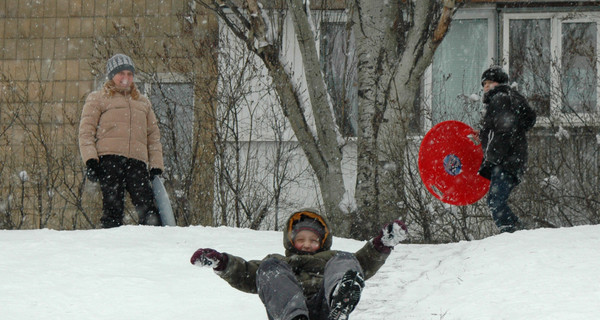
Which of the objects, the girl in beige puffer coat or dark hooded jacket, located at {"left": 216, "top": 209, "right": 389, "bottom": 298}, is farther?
the girl in beige puffer coat

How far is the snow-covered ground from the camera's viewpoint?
500 cm

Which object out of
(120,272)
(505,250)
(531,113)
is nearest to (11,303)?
(120,272)

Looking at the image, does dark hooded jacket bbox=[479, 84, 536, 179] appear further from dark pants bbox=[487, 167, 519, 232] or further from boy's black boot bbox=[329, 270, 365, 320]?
boy's black boot bbox=[329, 270, 365, 320]

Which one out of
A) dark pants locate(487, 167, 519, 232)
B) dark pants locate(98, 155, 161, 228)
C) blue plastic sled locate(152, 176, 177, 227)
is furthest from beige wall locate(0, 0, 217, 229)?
dark pants locate(487, 167, 519, 232)

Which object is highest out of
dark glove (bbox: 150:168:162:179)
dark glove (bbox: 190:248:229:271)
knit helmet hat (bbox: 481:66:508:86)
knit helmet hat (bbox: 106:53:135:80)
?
knit helmet hat (bbox: 106:53:135:80)

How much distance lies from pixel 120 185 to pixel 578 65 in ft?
24.9

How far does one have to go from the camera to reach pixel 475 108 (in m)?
11.1

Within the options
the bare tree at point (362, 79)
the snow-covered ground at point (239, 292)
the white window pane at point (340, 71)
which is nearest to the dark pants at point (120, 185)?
the snow-covered ground at point (239, 292)

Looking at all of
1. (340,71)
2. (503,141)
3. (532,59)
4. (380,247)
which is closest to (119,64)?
(503,141)

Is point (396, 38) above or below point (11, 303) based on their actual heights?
above

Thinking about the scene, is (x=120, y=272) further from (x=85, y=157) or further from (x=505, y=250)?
(x=505, y=250)

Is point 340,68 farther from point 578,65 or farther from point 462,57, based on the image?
point 578,65

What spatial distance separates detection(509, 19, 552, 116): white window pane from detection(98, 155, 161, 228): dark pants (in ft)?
18.3

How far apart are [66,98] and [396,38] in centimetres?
565
